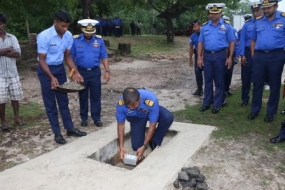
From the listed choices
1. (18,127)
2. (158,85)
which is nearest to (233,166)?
(18,127)

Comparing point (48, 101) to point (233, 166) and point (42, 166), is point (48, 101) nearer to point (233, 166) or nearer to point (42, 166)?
point (42, 166)

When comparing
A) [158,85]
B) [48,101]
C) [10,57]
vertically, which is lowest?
[158,85]

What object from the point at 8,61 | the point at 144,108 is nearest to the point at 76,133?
the point at 144,108

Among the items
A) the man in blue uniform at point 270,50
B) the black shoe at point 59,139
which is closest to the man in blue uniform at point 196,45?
the man in blue uniform at point 270,50

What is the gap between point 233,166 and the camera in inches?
137

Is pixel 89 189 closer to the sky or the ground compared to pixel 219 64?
closer to the ground

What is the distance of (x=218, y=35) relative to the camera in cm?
517

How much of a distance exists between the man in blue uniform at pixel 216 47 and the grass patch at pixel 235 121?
0.27m

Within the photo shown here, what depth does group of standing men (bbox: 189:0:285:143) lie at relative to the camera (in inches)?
180

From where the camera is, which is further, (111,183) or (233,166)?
(233,166)

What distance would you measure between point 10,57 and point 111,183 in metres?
2.62

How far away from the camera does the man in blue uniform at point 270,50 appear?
179 inches

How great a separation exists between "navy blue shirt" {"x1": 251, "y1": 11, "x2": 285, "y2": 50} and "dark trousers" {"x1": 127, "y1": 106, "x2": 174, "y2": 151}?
1.82 m

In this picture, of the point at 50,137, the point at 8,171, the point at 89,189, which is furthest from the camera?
the point at 50,137
